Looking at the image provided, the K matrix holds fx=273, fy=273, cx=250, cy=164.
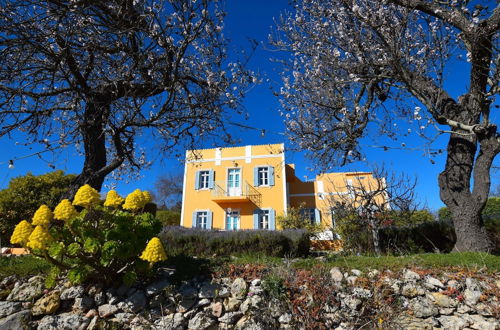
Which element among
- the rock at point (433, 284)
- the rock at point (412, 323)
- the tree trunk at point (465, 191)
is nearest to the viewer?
the rock at point (412, 323)

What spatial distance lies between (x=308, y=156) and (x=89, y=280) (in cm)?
496

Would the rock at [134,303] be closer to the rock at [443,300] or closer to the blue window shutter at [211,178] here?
the rock at [443,300]

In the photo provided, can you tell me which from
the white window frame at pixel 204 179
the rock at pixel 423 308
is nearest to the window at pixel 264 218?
the white window frame at pixel 204 179

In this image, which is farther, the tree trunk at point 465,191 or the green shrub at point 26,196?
the green shrub at point 26,196

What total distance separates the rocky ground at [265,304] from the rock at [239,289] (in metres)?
0.01

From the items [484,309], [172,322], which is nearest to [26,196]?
[172,322]

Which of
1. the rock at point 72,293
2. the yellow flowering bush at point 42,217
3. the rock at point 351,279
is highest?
the yellow flowering bush at point 42,217

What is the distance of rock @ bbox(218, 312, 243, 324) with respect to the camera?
9.32 ft

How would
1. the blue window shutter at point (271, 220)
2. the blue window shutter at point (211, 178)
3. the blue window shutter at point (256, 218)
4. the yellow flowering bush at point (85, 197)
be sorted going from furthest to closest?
the blue window shutter at point (211, 178)
the blue window shutter at point (256, 218)
the blue window shutter at point (271, 220)
the yellow flowering bush at point (85, 197)

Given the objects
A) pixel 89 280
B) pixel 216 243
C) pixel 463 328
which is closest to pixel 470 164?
pixel 463 328

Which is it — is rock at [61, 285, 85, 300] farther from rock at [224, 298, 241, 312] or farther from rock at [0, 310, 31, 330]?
rock at [224, 298, 241, 312]

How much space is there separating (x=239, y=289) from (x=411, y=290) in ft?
6.26

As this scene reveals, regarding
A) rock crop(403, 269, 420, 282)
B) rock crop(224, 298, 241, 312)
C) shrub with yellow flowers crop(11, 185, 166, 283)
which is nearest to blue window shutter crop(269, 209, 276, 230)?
rock crop(403, 269, 420, 282)

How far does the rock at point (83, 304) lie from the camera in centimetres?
290
